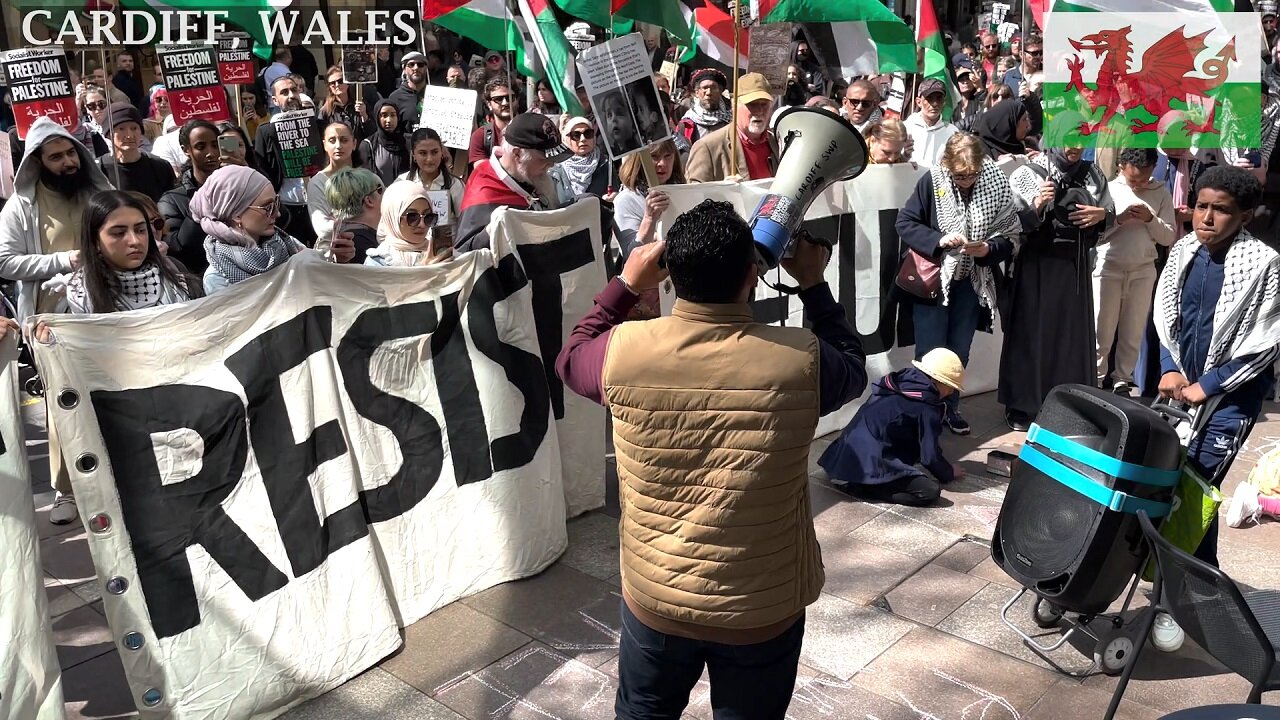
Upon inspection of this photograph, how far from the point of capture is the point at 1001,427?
21.0ft

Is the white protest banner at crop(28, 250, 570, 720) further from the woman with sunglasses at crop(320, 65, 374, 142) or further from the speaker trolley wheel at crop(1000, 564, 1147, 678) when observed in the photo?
the woman with sunglasses at crop(320, 65, 374, 142)

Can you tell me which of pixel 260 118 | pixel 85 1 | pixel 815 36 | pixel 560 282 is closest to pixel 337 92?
pixel 260 118

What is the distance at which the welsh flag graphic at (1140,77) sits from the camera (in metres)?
5.43

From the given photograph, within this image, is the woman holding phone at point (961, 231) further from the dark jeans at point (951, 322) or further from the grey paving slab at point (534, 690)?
the grey paving slab at point (534, 690)

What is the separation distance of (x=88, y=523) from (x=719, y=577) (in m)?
1.82

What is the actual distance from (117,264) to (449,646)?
1709 millimetres

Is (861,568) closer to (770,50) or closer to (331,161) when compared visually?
(770,50)

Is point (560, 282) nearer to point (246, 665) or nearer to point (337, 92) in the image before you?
point (246, 665)

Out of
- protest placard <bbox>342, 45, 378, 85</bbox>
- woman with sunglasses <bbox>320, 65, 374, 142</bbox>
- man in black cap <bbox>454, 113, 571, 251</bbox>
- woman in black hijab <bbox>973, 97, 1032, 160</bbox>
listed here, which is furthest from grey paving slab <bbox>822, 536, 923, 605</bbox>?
woman with sunglasses <bbox>320, 65, 374, 142</bbox>

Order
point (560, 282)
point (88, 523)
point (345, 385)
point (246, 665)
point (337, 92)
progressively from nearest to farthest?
1. point (88, 523)
2. point (246, 665)
3. point (345, 385)
4. point (560, 282)
5. point (337, 92)

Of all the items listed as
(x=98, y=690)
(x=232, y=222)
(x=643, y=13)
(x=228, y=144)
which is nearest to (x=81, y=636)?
(x=98, y=690)

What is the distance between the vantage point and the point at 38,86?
6598 millimetres

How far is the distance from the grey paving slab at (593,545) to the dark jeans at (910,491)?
1244mm

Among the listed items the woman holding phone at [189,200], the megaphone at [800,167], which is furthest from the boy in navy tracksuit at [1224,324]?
the woman holding phone at [189,200]
